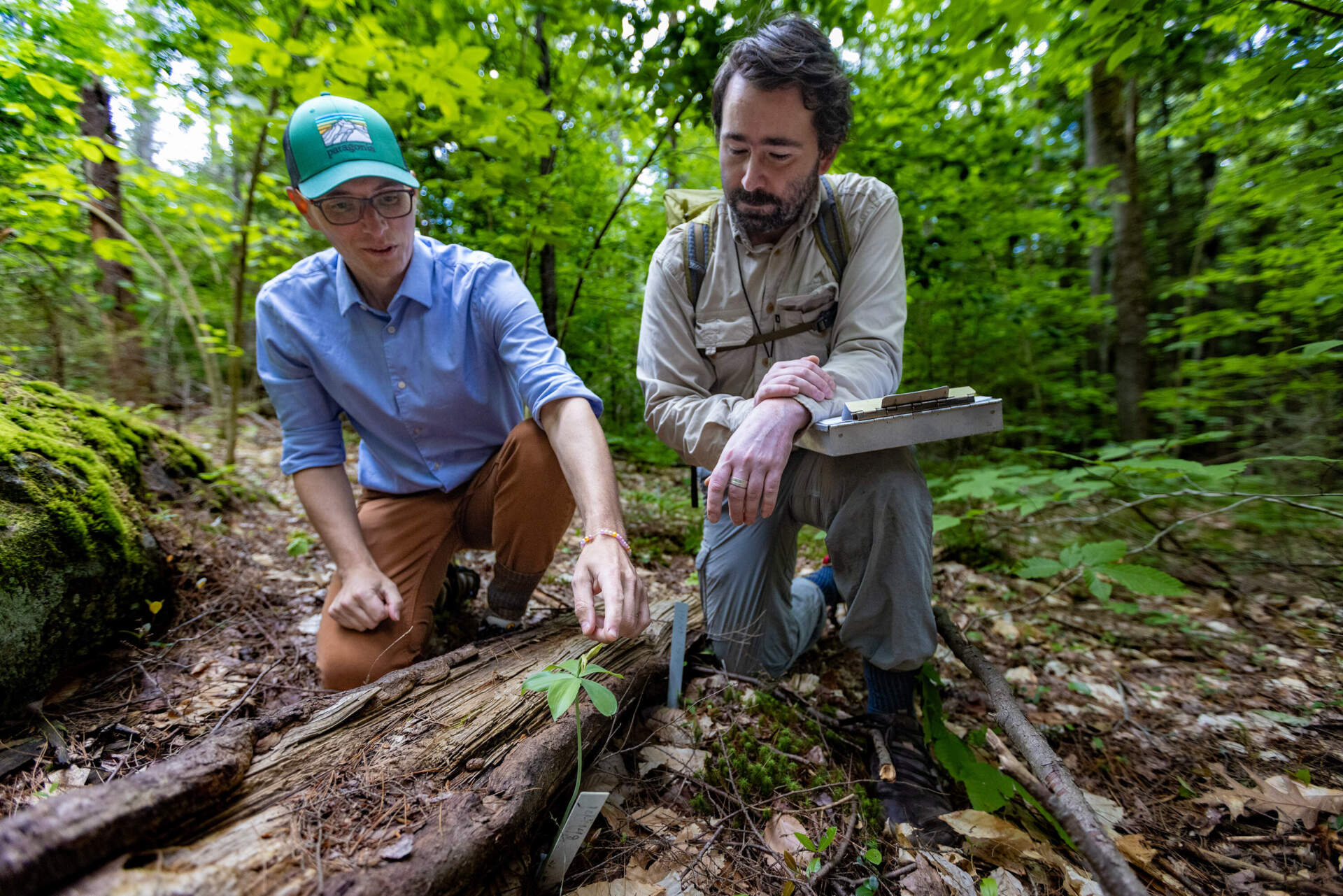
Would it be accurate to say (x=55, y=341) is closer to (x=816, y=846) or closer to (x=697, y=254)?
(x=697, y=254)

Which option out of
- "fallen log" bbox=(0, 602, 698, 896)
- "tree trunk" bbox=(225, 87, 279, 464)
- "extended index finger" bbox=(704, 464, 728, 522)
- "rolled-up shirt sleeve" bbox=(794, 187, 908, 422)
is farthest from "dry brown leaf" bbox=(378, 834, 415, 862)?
"tree trunk" bbox=(225, 87, 279, 464)

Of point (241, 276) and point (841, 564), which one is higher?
point (241, 276)

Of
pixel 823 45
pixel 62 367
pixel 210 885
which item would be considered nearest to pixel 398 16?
pixel 823 45

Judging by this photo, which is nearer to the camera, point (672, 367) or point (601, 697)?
point (601, 697)

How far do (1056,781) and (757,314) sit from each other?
1827mm

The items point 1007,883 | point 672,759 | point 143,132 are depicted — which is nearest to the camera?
point 1007,883

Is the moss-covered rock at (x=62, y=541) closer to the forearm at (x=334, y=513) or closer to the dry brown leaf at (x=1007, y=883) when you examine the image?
the forearm at (x=334, y=513)

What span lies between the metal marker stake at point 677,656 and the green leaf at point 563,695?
66 centimetres

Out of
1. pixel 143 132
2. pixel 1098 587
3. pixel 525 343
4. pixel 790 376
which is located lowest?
pixel 1098 587

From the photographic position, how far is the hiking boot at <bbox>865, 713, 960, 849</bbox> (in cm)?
164

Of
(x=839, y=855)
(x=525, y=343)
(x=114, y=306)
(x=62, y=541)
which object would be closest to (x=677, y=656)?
(x=839, y=855)

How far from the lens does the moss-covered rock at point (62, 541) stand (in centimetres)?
178

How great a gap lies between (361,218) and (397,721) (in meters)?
1.71

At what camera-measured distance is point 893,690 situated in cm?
204
